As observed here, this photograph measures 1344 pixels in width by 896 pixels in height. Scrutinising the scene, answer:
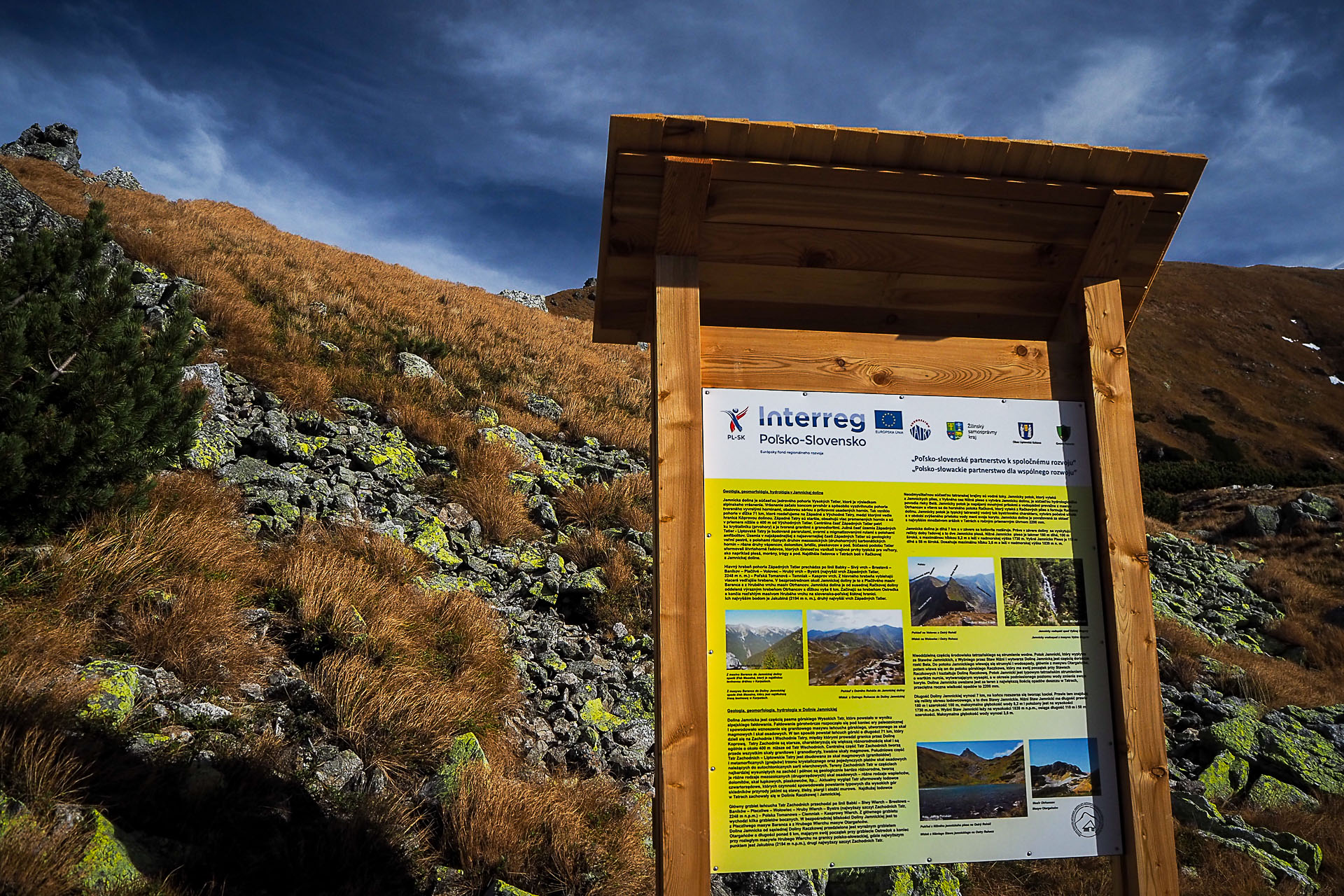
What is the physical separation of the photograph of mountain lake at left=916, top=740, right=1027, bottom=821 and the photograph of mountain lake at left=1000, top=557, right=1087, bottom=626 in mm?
418

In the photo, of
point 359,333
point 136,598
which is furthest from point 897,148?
point 359,333

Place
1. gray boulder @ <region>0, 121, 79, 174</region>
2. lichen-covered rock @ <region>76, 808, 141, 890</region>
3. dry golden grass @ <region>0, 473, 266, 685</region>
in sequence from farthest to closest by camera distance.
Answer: gray boulder @ <region>0, 121, 79, 174</region>, dry golden grass @ <region>0, 473, 266, 685</region>, lichen-covered rock @ <region>76, 808, 141, 890</region>

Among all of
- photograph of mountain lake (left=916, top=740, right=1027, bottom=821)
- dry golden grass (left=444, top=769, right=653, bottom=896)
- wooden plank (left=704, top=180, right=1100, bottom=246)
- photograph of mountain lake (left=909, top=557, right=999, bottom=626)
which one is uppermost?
wooden plank (left=704, top=180, right=1100, bottom=246)

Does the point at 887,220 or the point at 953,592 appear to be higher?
the point at 887,220

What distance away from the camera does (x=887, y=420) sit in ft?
8.32

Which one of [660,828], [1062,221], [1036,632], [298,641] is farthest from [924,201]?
[298,641]

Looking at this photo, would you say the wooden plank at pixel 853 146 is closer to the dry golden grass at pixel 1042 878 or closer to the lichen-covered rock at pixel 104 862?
the lichen-covered rock at pixel 104 862

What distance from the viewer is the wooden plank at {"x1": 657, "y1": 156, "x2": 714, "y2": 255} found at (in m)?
2.30

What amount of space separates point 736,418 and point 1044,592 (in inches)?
47.7

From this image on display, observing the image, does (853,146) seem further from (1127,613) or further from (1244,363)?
(1244,363)

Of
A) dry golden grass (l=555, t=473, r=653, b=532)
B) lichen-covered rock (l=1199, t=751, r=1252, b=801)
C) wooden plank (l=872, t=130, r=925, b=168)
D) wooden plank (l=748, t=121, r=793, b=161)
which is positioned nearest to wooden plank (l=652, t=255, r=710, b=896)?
wooden plank (l=748, t=121, r=793, b=161)

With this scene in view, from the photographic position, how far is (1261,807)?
19.8ft

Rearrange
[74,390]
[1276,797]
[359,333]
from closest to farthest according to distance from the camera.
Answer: [74,390]
[1276,797]
[359,333]

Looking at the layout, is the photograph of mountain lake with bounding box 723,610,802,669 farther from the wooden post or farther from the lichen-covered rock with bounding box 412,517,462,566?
A: the lichen-covered rock with bounding box 412,517,462,566
